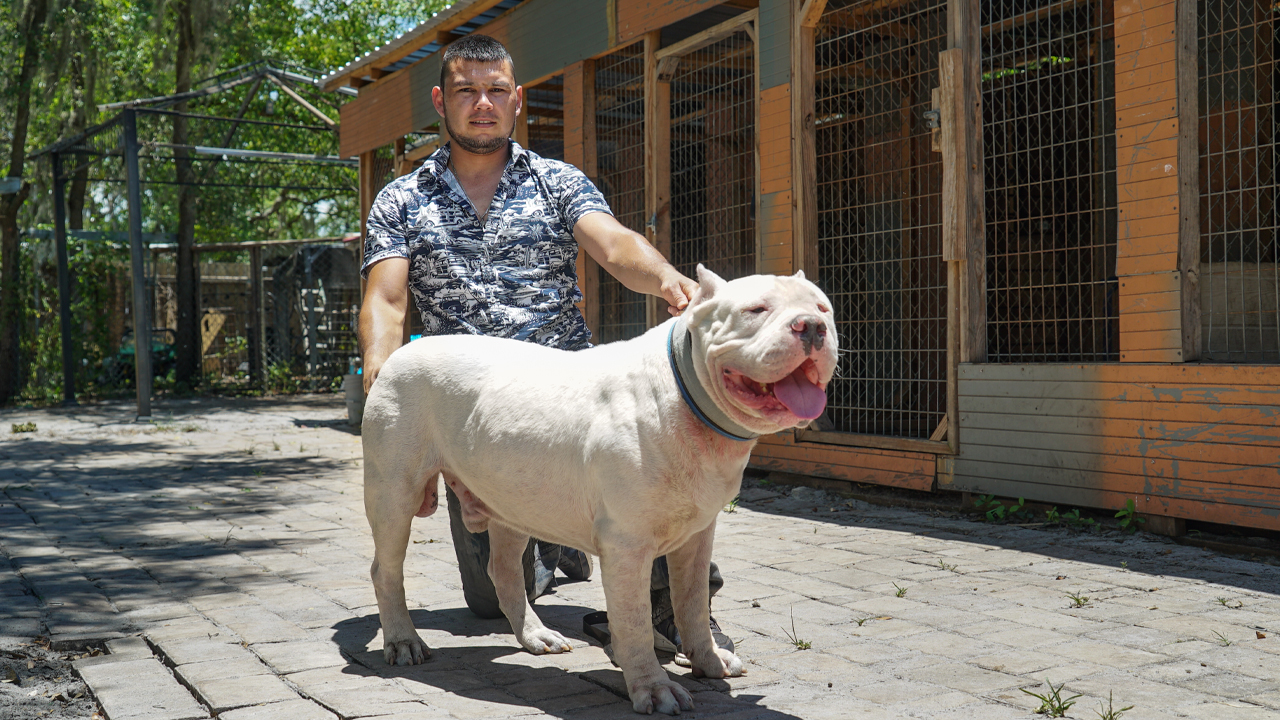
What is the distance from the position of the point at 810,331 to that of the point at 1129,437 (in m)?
3.92

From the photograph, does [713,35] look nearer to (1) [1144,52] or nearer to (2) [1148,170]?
(1) [1144,52]

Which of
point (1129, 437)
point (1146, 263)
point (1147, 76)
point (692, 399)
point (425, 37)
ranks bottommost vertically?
point (1129, 437)

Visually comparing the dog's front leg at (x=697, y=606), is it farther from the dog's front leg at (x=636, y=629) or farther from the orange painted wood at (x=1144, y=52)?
the orange painted wood at (x=1144, y=52)

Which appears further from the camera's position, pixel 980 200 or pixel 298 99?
pixel 298 99

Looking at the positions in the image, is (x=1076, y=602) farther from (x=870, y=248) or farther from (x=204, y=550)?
(x=870, y=248)

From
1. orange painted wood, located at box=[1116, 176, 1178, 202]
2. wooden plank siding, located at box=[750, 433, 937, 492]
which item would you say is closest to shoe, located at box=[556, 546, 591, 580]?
wooden plank siding, located at box=[750, 433, 937, 492]

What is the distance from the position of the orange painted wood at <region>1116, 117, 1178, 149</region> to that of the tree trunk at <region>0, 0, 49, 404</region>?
1624 centimetres

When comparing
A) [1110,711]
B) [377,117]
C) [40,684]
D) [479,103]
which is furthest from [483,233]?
[377,117]

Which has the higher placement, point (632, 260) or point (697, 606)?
point (632, 260)

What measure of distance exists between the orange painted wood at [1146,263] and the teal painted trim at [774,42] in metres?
2.99

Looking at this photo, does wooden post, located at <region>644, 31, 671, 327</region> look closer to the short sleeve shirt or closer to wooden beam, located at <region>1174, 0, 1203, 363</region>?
wooden beam, located at <region>1174, 0, 1203, 363</region>

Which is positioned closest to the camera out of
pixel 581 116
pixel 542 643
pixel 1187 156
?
pixel 542 643

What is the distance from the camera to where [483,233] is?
4.05 meters

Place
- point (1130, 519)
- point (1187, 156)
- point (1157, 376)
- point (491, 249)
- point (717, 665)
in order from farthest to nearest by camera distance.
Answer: point (1130, 519)
point (1157, 376)
point (1187, 156)
point (491, 249)
point (717, 665)
